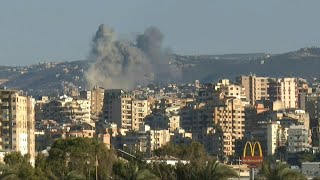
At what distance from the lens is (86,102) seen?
200m

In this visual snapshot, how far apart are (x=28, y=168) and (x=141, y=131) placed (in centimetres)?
8987

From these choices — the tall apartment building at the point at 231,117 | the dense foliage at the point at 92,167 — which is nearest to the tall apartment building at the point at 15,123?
the dense foliage at the point at 92,167

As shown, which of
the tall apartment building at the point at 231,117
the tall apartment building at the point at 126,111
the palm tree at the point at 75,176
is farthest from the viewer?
the tall apartment building at the point at 126,111

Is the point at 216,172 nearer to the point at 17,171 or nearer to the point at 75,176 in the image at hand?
the point at 75,176

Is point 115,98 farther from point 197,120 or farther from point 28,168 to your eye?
point 28,168

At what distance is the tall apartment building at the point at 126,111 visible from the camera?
18525 cm

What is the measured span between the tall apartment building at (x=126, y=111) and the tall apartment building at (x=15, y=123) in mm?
65069

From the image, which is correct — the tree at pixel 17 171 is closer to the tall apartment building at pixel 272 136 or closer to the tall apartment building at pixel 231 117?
the tall apartment building at pixel 272 136

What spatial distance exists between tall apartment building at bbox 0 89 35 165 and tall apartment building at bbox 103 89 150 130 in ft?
213

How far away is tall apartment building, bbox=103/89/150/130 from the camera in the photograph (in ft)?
608

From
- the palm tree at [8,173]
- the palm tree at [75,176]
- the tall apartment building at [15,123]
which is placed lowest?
the palm tree at [75,176]

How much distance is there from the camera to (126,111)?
187 meters

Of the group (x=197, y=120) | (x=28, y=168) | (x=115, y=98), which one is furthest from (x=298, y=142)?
(x=28, y=168)

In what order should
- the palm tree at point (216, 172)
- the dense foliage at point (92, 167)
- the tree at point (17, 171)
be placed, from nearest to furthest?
the palm tree at point (216, 172) < the dense foliage at point (92, 167) < the tree at point (17, 171)
